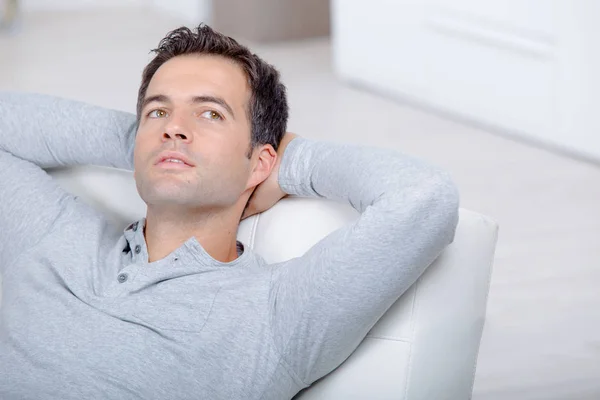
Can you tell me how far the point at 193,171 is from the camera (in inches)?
63.0

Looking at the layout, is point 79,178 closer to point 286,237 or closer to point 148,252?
point 148,252

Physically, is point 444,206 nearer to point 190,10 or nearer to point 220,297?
point 220,297

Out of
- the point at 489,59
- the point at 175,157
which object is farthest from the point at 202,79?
the point at 489,59

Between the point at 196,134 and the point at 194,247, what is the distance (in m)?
0.18

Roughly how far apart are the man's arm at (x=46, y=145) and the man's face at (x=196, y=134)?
0.48 feet

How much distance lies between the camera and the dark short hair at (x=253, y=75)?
1738 millimetres

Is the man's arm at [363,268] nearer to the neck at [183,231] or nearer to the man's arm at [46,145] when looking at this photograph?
the neck at [183,231]

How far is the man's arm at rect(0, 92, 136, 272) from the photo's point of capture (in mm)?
1750

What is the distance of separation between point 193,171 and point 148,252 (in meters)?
0.17

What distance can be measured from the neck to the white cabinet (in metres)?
2.40

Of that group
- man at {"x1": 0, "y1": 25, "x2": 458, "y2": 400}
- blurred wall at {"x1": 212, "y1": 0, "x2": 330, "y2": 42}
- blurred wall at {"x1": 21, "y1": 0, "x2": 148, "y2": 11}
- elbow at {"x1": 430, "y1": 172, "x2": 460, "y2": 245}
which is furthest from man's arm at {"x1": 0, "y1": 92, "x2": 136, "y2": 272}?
blurred wall at {"x1": 21, "y1": 0, "x2": 148, "y2": 11}

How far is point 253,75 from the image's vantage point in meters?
1.75

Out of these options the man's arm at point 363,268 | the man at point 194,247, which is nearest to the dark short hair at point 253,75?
the man at point 194,247

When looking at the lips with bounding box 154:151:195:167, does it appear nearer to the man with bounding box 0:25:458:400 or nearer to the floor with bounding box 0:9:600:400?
the man with bounding box 0:25:458:400
